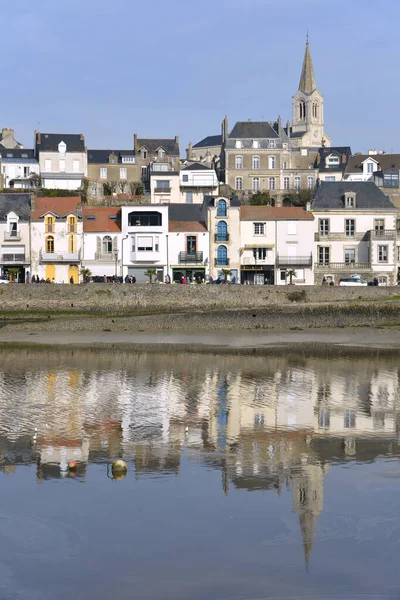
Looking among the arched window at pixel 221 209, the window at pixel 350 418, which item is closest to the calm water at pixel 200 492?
the window at pixel 350 418

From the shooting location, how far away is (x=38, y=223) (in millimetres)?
54781

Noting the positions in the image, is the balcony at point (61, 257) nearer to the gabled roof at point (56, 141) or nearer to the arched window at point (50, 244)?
the arched window at point (50, 244)

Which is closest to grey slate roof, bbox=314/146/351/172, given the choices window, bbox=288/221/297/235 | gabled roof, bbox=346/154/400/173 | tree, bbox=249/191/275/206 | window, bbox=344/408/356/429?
gabled roof, bbox=346/154/400/173

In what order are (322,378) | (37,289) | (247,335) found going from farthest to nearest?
(37,289) → (247,335) → (322,378)

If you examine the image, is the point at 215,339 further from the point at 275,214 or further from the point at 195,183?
the point at 195,183

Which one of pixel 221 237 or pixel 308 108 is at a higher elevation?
Answer: pixel 308 108

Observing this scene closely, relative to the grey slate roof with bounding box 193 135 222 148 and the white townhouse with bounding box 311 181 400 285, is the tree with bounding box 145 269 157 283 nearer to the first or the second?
the white townhouse with bounding box 311 181 400 285

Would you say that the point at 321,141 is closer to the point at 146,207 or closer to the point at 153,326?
the point at 146,207

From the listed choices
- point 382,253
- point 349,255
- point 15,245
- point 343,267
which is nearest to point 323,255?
point 343,267

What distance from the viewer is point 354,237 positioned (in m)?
57.7

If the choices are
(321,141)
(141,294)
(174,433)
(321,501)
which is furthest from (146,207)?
(321,141)

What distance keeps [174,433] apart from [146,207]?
125ft

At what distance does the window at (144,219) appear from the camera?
5516 centimetres

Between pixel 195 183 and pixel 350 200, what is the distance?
2490 cm
